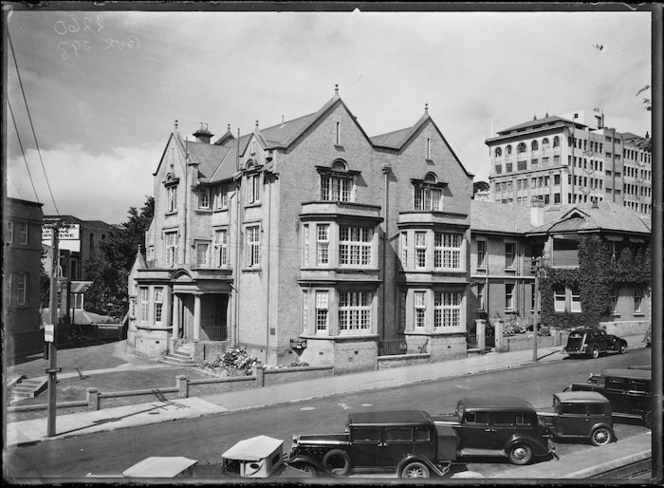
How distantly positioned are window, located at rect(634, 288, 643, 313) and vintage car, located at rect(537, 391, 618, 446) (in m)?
3.21

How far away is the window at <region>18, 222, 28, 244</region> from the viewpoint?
933cm

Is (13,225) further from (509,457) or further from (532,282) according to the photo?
(532,282)

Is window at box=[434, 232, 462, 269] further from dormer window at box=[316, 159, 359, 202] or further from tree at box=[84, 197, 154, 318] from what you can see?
tree at box=[84, 197, 154, 318]

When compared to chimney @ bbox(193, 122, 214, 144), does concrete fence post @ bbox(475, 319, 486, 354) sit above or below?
below

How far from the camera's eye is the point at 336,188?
13.4m

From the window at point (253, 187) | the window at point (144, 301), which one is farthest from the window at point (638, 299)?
the window at point (144, 301)

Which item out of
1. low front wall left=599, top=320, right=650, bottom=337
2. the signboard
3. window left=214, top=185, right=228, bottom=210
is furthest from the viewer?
window left=214, top=185, right=228, bottom=210

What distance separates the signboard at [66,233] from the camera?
390 inches

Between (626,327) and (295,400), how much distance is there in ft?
29.7

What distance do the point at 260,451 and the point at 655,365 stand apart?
23.6 feet

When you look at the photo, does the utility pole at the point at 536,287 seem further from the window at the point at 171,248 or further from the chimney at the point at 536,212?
the window at the point at 171,248

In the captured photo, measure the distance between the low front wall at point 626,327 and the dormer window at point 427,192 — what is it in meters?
5.95

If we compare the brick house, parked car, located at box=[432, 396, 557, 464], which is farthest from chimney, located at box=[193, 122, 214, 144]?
parked car, located at box=[432, 396, 557, 464]

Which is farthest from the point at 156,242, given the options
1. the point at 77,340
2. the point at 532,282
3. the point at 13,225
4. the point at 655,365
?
the point at 532,282
